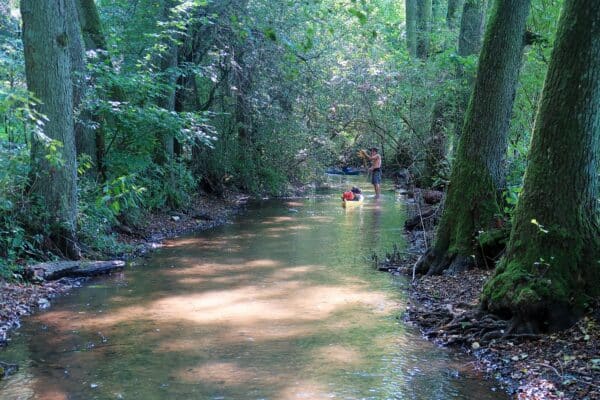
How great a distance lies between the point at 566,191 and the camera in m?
6.44

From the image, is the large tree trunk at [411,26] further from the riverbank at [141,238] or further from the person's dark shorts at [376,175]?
the riverbank at [141,238]

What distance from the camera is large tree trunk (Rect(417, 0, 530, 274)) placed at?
9461mm

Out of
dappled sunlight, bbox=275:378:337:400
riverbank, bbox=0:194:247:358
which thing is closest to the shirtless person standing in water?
riverbank, bbox=0:194:247:358

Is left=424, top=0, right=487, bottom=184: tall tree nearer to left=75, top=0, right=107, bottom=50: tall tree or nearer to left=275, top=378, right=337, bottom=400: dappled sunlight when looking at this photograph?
left=75, top=0, right=107, bottom=50: tall tree

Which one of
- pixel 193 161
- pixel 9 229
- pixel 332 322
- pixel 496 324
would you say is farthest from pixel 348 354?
pixel 193 161

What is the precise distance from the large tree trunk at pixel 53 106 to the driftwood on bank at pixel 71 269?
1.48 ft

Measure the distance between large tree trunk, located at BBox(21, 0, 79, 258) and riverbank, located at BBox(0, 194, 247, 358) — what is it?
1059 millimetres

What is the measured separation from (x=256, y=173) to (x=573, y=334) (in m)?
17.6

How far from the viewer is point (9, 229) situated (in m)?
9.52

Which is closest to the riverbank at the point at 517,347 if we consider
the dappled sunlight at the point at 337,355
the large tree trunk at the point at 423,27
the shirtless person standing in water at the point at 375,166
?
the dappled sunlight at the point at 337,355

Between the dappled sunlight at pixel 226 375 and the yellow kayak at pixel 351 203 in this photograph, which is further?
the yellow kayak at pixel 351 203

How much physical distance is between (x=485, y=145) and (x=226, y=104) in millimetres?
12100

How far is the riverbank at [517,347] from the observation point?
5395 millimetres

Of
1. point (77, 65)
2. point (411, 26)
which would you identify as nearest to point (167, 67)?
point (77, 65)
